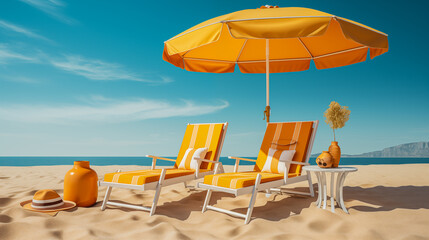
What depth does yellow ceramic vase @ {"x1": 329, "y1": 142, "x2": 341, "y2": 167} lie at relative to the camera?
340 centimetres

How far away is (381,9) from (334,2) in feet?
13.8

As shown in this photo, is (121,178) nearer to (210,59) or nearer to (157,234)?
(157,234)

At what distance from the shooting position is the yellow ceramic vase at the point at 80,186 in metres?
3.50

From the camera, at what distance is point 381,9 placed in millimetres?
19172

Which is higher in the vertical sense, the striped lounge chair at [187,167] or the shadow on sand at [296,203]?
the striped lounge chair at [187,167]

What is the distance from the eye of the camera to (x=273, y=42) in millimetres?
5215

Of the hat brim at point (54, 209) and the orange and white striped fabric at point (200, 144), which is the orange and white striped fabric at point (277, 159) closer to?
the orange and white striped fabric at point (200, 144)

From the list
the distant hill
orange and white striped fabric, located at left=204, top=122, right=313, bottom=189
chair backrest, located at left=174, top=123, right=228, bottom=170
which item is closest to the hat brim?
chair backrest, located at left=174, top=123, right=228, bottom=170

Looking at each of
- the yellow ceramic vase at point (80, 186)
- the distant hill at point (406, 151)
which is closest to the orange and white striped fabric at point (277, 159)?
the yellow ceramic vase at point (80, 186)

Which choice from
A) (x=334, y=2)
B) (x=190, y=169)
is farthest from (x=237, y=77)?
(x=190, y=169)

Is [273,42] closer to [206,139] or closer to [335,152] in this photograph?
[206,139]

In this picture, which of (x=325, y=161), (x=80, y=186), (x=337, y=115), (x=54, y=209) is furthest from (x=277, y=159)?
(x=54, y=209)

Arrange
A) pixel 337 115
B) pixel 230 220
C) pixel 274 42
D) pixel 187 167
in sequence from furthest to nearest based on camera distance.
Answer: pixel 274 42, pixel 187 167, pixel 337 115, pixel 230 220

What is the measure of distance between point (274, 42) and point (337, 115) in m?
2.08
